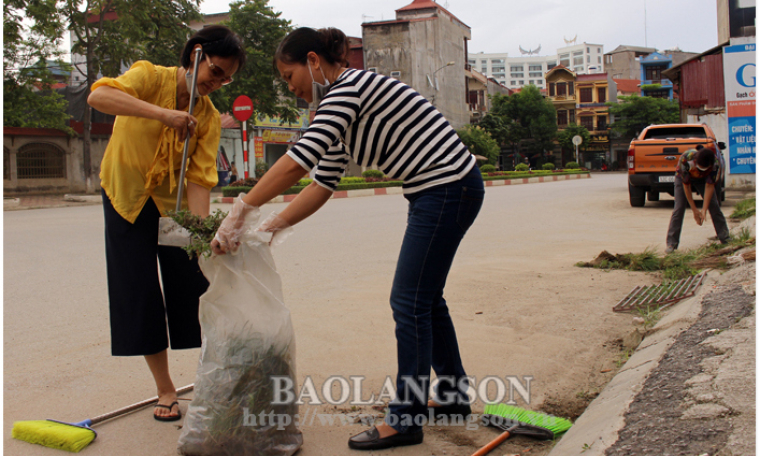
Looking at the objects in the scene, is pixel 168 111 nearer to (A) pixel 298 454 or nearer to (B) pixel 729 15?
(A) pixel 298 454

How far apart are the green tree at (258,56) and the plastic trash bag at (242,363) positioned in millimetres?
23095

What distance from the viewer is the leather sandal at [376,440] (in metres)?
2.14

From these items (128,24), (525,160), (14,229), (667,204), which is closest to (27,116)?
(128,24)

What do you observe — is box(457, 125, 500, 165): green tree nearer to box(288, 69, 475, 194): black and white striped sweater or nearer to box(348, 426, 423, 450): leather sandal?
box(288, 69, 475, 194): black and white striped sweater

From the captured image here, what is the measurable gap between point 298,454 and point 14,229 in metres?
9.83

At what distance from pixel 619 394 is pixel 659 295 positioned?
2261 millimetres

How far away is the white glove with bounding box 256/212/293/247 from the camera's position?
7.04ft

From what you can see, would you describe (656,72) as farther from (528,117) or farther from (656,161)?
(656,161)

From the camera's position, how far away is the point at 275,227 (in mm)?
2158

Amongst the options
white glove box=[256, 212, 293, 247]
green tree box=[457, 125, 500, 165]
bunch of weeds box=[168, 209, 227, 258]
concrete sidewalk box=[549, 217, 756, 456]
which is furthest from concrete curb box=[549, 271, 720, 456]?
green tree box=[457, 125, 500, 165]

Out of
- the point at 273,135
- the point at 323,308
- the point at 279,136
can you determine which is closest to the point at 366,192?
the point at 273,135

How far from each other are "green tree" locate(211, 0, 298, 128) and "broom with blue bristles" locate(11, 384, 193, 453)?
903 inches

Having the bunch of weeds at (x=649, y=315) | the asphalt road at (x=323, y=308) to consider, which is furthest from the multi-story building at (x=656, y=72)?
the bunch of weeds at (x=649, y=315)

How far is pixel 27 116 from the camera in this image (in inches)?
892
